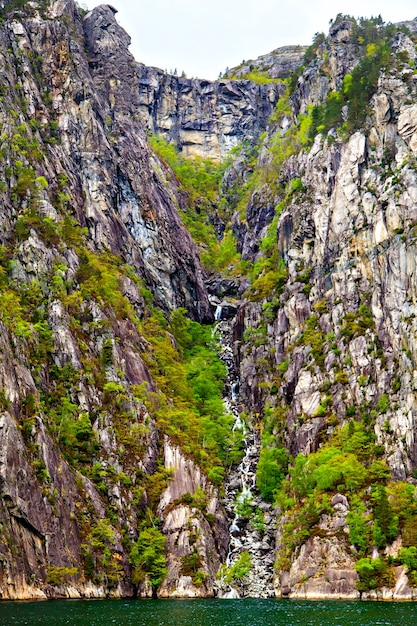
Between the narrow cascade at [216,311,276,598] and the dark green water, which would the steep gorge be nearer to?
the narrow cascade at [216,311,276,598]

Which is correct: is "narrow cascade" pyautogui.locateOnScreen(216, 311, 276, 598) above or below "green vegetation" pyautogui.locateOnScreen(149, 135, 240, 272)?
Result: below

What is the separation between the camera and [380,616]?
5428cm

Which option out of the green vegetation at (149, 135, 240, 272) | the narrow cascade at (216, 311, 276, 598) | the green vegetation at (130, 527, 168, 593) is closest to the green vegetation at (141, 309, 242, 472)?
the narrow cascade at (216, 311, 276, 598)

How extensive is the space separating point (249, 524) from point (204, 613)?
108 feet

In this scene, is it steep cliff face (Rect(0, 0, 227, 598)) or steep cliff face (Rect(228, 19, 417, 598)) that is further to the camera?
steep cliff face (Rect(228, 19, 417, 598))

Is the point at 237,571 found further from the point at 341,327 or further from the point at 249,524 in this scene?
the point at 341,327

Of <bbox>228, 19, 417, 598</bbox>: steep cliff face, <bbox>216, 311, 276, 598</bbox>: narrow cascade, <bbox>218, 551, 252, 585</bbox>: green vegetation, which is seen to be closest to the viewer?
<bbox>228, 19, 417, 598</bbox>: steep cliff face

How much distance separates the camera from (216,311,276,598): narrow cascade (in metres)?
81.1

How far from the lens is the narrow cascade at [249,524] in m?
81.1

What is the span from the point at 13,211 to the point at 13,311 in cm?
2161

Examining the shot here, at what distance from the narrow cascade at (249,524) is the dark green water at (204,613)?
31.9 ft

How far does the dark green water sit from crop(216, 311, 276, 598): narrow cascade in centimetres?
972

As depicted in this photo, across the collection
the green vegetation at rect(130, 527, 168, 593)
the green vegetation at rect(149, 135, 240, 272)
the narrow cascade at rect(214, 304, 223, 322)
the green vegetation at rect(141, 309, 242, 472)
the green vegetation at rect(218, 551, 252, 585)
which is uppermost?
the green vegetation at rect(149, 135, 240, 272)

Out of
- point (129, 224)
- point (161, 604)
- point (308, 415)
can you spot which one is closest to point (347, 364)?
point (308, 415)
